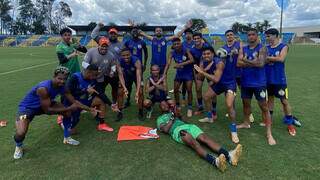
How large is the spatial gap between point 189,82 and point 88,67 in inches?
115

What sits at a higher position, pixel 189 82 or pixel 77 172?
pixel 189 82

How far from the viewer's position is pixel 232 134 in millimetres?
5938

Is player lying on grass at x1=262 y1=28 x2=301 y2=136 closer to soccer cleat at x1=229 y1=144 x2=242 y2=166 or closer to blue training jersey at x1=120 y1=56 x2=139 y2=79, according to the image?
soccer cleat at x1=229 y1=144 x2=242 y2=166

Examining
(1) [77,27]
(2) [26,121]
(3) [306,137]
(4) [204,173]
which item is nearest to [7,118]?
(2) [26,121]

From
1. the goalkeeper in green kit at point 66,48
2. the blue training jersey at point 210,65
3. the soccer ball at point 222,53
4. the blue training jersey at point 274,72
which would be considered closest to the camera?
the soccer ball at point 222,53

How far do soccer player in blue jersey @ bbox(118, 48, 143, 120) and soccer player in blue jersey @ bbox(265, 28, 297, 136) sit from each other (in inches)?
114

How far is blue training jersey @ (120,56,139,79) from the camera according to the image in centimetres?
775

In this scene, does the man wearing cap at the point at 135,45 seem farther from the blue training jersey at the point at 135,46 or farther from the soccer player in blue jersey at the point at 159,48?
the soccer player in blue jersey at the point at 159,48

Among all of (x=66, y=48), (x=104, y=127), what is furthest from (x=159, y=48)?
(x=104, y=127)

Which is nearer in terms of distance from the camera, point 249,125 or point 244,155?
point 244,155

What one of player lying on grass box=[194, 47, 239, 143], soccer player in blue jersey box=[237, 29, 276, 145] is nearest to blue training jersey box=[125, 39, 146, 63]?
player lying on grass box=[194, 47, 239, 143]

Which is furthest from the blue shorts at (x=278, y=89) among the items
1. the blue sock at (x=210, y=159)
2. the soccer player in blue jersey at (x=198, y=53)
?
the blue sock at (x=210, y=159)

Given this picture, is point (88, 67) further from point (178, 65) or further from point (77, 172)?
point (178, 65)

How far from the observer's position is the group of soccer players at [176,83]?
527cm
